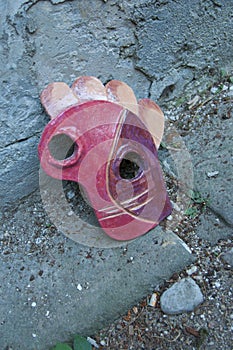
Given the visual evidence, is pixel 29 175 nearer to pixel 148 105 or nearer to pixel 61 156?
pixel 61 156

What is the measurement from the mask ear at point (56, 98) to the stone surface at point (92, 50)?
0.03 metres

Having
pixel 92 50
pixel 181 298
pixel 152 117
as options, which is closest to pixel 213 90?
pixel 152 117

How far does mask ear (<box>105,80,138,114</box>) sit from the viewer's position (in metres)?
1.89

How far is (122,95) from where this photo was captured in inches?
75.4

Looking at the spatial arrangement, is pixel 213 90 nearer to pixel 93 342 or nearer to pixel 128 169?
pixel 128 169

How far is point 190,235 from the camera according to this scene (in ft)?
6.08

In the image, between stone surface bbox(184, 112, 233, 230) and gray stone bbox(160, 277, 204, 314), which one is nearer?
gray stone bbox(160, 277, 204, 314)

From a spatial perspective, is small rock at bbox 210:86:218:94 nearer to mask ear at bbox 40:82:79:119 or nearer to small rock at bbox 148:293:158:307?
mask ear at bbox 40:82:79:119

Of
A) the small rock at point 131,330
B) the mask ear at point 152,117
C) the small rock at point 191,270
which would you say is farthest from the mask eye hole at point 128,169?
the small rock at point 131,330

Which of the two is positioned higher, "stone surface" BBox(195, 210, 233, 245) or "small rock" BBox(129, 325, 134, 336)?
"stone surface" BBox(195, 210, 233, 245)

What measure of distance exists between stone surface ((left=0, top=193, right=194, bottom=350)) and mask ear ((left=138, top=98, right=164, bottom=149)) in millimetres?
379

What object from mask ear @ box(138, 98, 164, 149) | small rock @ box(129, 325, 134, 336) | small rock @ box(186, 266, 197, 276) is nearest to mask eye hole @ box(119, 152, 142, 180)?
mask ear @ box(138, 98, 164, 149)

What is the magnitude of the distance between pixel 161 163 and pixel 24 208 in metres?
0.56

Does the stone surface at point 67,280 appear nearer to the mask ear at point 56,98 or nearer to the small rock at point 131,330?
the small rock at point 131,330
